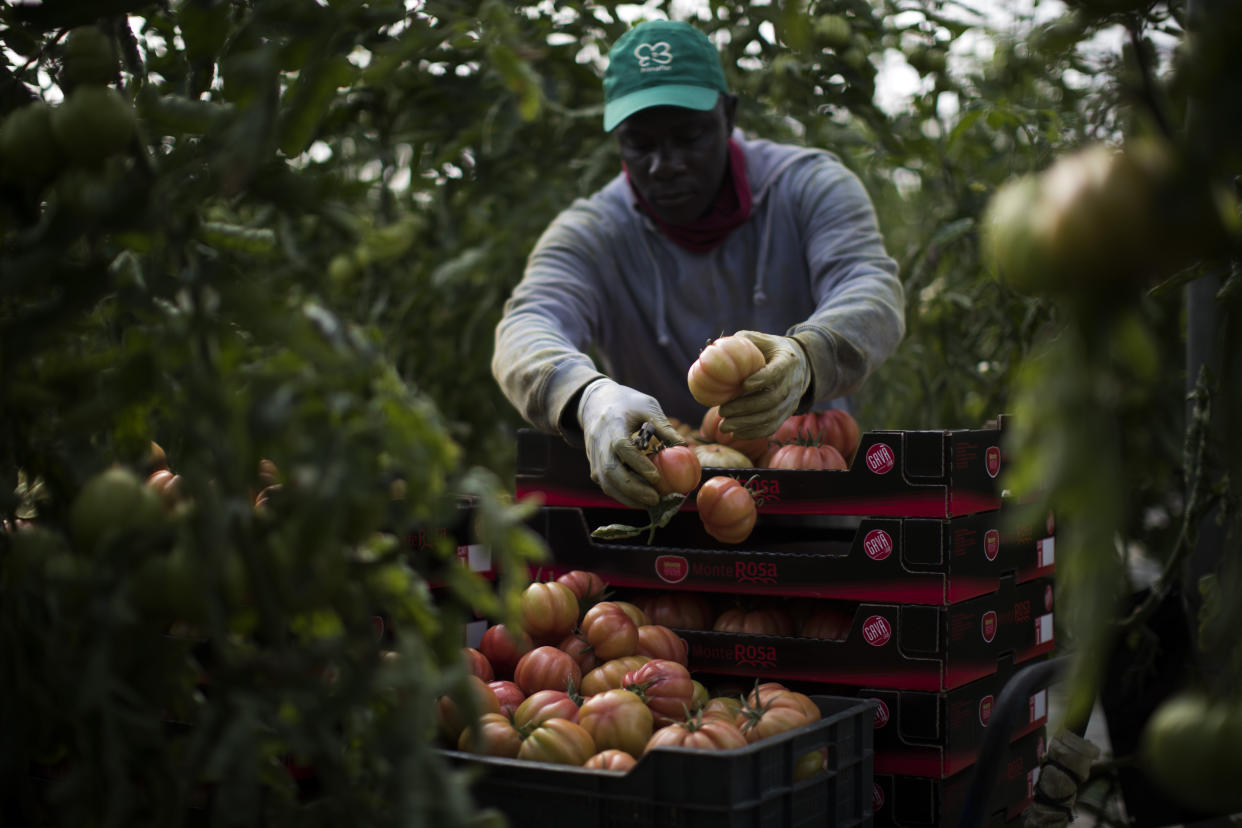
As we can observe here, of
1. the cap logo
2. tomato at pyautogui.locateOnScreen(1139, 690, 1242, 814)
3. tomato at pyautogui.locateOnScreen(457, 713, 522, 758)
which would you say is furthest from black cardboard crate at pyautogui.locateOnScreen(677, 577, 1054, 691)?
the cap logo

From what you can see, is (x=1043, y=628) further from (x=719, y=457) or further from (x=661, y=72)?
(x=661, y=72)

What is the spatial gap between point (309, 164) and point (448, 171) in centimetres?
41

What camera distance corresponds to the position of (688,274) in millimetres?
2361

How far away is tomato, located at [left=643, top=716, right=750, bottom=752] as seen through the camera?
123 centimetres

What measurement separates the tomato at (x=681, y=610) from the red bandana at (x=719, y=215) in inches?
34.2

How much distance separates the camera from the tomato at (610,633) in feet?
5.25

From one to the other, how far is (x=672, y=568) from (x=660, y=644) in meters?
0.16

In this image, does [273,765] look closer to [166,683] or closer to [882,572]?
[166,683]

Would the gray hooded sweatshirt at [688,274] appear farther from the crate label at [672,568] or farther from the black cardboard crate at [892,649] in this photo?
the black cardboard crate at [892,649]

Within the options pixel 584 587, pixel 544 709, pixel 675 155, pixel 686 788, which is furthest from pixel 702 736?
pixel 675 155

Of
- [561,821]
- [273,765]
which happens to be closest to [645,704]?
[561,821]

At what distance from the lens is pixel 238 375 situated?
0.84 metres

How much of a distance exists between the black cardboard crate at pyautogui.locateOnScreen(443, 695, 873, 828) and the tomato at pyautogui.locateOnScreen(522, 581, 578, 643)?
38cm

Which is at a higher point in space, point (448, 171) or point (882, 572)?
point (448, 171)
